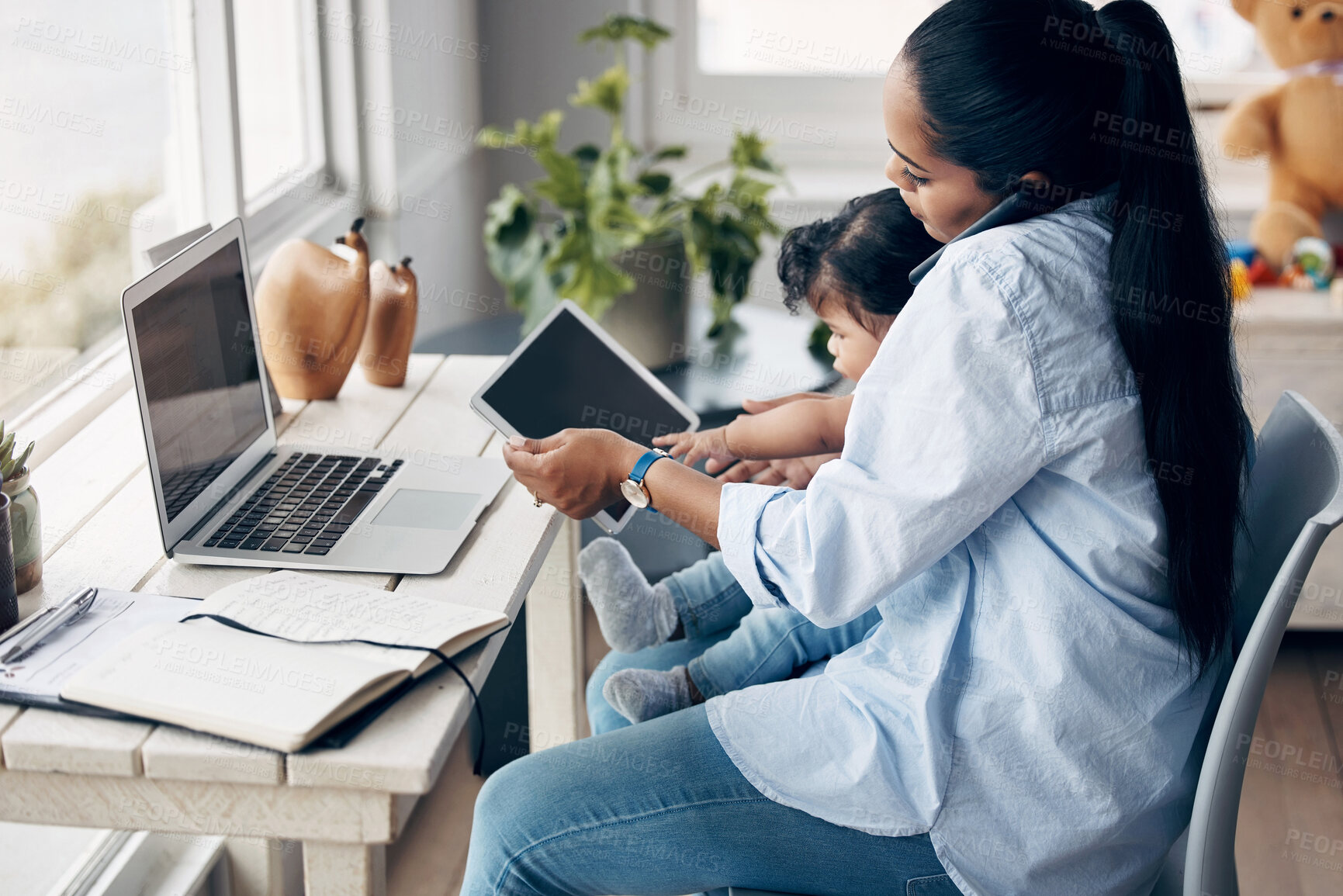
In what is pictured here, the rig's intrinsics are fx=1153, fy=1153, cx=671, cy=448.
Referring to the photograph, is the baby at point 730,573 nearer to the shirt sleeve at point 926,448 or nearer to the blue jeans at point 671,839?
the blue jeans at point 671,839

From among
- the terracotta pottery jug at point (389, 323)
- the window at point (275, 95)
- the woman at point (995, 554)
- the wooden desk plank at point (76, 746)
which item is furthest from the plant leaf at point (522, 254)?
the wooden desk plank at point (76, 746)

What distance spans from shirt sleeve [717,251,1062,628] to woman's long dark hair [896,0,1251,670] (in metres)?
0.09

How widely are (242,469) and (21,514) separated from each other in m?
0.27

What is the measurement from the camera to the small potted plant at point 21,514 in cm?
88

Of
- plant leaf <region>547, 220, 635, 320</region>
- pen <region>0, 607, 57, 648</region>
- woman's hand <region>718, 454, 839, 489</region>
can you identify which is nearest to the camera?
pen <region>0, 607, 57, 648</region>

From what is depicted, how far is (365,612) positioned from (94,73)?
3.40ft

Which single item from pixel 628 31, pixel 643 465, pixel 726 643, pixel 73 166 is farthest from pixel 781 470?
pixel 628 31

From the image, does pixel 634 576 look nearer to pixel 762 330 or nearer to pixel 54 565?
pixel 54 565

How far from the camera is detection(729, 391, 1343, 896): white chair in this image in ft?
2.73

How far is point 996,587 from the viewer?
88 cm

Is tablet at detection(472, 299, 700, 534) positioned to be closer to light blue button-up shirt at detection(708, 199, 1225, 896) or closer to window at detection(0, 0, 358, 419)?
light blue button-up shirt at detection(708, 199, 1225, 896)

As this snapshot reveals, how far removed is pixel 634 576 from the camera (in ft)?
4.13

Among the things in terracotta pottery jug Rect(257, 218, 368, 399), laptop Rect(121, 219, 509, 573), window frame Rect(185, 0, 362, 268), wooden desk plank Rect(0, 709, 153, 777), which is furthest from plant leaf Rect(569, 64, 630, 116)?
wooden desk plank Rect(0, 709, 153, 777)

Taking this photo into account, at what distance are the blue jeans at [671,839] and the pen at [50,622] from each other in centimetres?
35
